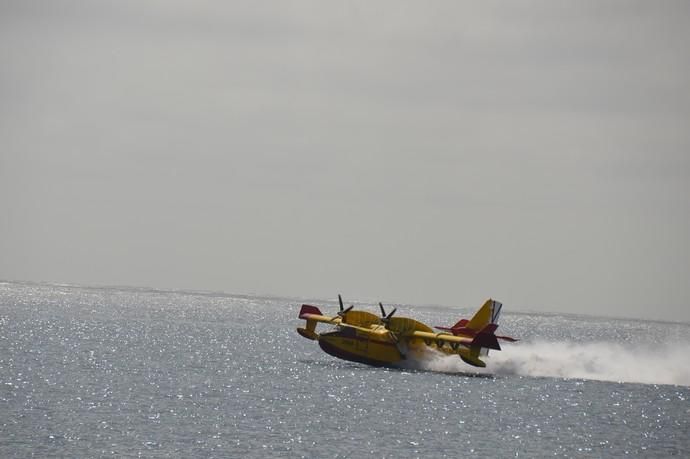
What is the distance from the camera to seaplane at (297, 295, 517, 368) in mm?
86062

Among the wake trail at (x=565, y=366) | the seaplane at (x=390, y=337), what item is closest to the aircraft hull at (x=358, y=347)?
the seaplane at (x=390, y=337)

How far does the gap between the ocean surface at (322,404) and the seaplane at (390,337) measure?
1993 millimetres

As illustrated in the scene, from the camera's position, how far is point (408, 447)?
55844 millimetres

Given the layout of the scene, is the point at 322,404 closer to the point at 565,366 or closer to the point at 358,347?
the point at 358,347

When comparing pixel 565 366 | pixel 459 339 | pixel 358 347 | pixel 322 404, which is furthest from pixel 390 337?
pixel 565 366

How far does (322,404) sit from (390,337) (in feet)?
59.5

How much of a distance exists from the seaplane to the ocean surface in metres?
1.99

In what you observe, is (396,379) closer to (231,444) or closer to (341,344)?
(341,344)

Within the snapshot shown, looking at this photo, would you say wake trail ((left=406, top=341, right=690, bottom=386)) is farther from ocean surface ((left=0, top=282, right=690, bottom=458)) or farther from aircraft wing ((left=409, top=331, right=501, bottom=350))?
aircraft wing ((left=409, top=331, right=501, bottom=350))

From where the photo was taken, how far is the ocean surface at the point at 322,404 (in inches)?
2128

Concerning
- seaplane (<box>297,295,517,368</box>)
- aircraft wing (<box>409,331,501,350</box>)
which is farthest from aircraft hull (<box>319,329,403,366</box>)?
aircraft wing (<box>409,331,501,350</box>)

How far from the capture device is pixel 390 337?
87812mm

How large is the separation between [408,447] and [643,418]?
24.9m

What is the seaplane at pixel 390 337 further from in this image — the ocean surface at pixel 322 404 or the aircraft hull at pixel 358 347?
the ocean surface at pixel 322 404
